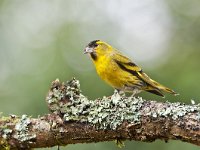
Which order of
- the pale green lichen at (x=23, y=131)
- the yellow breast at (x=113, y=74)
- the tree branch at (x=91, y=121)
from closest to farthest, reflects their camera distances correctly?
the tree branch at (x=91, y=121), the pale green lichen at (x=23, y=131), the yellow breast at (x=113, y=74)

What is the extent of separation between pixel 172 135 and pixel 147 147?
185 inches

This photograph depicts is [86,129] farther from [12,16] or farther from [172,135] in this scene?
[12,16]

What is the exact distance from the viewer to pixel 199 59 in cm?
1077

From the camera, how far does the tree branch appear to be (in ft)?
15.0

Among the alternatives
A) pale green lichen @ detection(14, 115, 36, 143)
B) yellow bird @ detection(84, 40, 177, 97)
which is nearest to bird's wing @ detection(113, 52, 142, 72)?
yellow bird @ detection(84, 40, 177, 97)


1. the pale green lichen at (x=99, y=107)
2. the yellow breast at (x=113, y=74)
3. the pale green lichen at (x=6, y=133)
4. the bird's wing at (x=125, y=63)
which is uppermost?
the bird's wing at (x=125, y=63)

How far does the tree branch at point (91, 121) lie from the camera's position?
15.0ft

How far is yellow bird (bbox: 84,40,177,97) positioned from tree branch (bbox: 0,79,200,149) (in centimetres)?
190

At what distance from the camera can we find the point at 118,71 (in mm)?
6953

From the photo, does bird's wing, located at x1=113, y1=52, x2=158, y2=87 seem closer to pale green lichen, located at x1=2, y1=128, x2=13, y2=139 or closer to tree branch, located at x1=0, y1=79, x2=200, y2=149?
tree branch, located at x1=0, y1=79, x2=200, y2=149

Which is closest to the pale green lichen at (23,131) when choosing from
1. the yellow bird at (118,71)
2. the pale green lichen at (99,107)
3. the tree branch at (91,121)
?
the tree branch at (91,121)

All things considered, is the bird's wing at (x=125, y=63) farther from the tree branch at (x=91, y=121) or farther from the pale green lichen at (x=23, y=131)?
the pale green lichen at (x=23, y=131)

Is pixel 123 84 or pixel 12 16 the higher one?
pixel 12 16

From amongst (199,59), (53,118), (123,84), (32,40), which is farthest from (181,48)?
(53,118)
